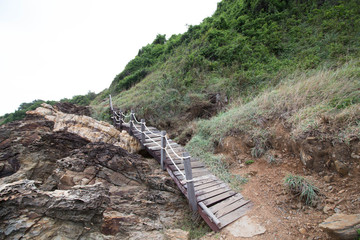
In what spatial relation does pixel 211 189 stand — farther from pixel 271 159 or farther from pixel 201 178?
pixel 271 159

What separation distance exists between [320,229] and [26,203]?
5260 millimetres

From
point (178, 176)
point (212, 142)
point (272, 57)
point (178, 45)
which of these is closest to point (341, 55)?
point (272, 57)

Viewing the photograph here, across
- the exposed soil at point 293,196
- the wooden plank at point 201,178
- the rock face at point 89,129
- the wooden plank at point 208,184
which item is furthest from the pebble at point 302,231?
the rock face at point 89,129

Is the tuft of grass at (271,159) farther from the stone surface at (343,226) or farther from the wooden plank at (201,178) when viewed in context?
the stone surface at (343,226)

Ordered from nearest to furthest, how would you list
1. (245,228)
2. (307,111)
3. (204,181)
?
(245,228) < (307,111) < (204,181)

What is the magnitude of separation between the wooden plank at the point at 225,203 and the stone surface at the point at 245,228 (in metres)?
0.40

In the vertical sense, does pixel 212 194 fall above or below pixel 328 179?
above

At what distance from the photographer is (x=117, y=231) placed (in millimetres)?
3646

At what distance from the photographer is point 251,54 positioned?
984 cm

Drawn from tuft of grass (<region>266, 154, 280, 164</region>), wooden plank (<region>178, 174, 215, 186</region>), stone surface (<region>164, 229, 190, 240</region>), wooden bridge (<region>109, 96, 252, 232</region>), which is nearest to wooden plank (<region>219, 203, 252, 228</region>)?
wooden bridge (<region>109, 96, 252, 232</region>)

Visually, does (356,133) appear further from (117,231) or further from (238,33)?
(238,33)

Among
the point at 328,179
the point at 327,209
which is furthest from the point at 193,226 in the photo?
the point at 328,179

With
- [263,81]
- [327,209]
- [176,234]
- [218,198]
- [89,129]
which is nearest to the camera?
[327,209]

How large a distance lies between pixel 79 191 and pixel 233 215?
3.28 meters
